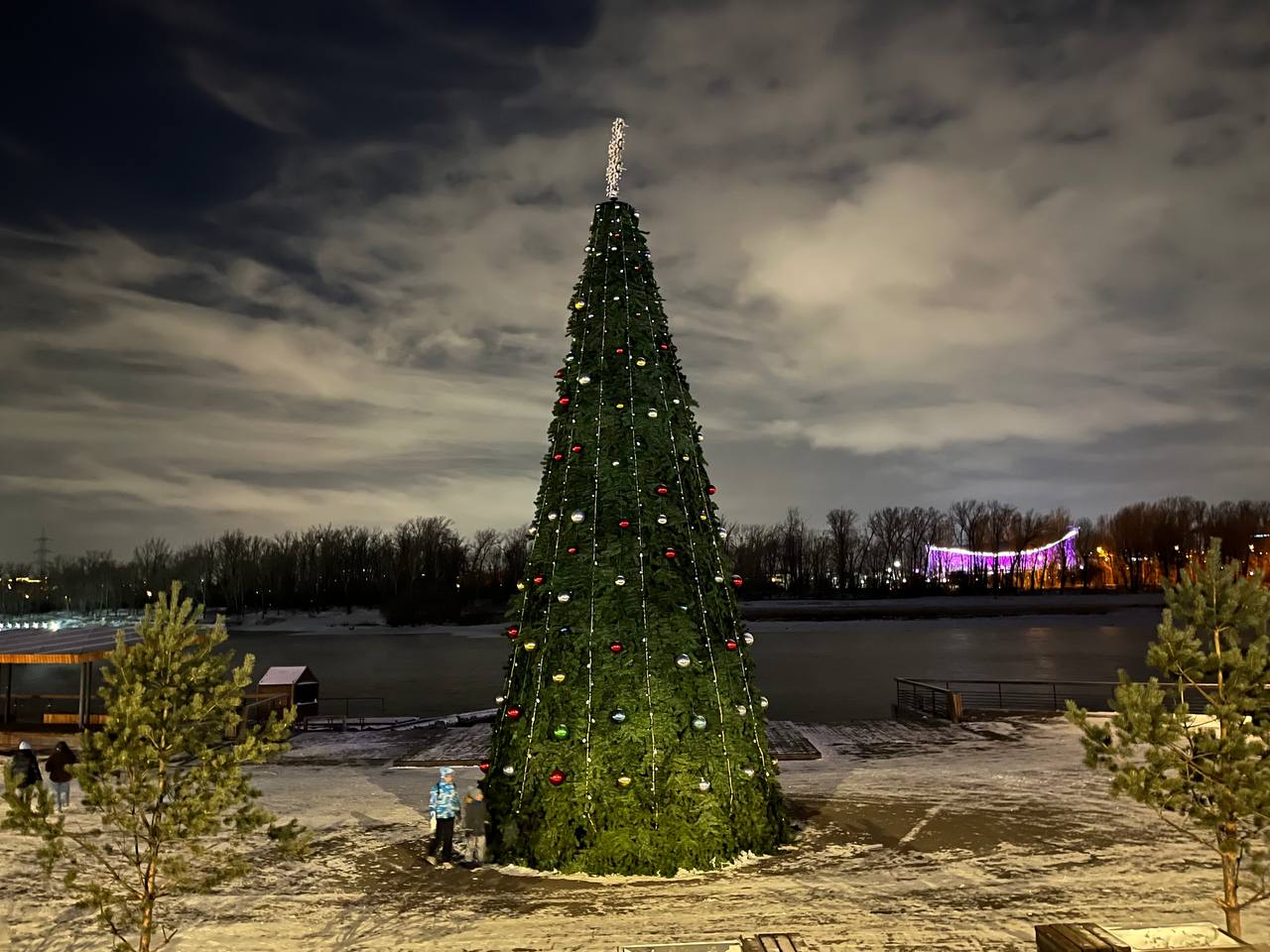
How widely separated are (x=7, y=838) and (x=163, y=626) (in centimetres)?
761

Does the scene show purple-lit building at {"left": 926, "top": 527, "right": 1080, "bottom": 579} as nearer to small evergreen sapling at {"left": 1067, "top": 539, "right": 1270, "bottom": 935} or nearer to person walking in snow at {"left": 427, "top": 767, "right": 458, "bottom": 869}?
person walking in snow at {"left": 427, "top": 767, "right": 458, "bottom": 869}

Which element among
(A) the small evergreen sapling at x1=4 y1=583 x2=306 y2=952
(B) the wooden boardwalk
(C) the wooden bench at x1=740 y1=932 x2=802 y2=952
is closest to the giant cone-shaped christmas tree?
(C) the wooden bench at x1=740 y1=932 x2=802 y2=952

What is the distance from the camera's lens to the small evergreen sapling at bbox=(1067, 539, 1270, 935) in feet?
19.1

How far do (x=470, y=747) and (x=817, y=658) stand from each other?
32936 mm

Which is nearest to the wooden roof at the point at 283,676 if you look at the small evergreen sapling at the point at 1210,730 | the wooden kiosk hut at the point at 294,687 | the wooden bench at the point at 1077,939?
the wooden kiosk hut at the point at 294,687

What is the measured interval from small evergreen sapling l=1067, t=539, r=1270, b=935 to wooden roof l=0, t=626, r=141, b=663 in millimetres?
17935

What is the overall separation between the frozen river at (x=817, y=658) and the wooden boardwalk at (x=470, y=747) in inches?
206

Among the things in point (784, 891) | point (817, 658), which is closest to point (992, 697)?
point (817, 658)

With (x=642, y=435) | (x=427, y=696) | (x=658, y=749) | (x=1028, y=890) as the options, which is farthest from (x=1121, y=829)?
(x=427, y=696)

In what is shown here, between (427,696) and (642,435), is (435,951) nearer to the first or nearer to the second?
(642,435)

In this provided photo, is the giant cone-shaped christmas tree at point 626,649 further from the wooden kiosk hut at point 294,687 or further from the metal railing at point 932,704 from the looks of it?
the wooden kiosk hut at point 294,687

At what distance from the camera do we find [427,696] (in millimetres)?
32719

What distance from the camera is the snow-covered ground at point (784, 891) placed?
23.8 ft

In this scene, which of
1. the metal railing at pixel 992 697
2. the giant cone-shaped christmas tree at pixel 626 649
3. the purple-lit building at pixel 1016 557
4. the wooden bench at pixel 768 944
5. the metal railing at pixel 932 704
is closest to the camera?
the wooden bench at pixel 768 944
